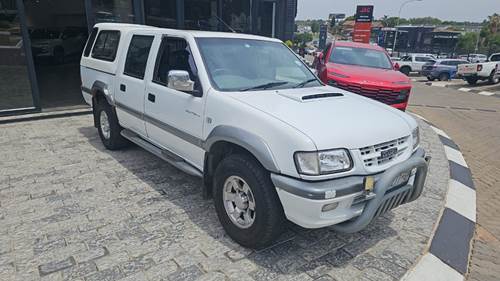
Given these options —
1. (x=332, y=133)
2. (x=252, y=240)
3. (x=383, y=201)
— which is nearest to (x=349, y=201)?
(x=383, y=201)

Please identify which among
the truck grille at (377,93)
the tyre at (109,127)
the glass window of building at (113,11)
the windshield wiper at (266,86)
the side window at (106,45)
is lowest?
the tyre at (109,127)

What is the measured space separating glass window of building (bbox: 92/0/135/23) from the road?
8.11 meters

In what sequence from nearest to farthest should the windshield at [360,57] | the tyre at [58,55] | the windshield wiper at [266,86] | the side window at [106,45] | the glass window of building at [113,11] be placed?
the windshield wiper at [266,86]
the side window at [106,45]
the glass window of building at [113,11]
the windshield at [360,57]
the tyre at [58,55]

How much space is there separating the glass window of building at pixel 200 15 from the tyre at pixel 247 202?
756cm

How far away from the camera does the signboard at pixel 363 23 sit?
25948mm

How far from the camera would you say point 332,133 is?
2.38 meters

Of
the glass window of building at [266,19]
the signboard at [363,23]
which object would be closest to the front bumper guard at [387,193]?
the glass window of building at [266,19]

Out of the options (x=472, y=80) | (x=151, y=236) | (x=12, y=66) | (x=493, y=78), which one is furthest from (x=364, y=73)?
(x=493, y=78)

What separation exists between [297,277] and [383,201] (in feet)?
2.85

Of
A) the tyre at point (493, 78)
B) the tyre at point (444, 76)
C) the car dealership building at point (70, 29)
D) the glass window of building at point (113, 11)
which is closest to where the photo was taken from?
the car dealership building at point (70, 29)

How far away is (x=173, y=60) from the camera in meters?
3.54

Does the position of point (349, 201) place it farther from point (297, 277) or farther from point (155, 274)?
point (155, 274)

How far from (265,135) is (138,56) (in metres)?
2.46

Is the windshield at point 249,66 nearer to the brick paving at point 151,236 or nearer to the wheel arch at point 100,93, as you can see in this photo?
the brick paving at point 151,236
